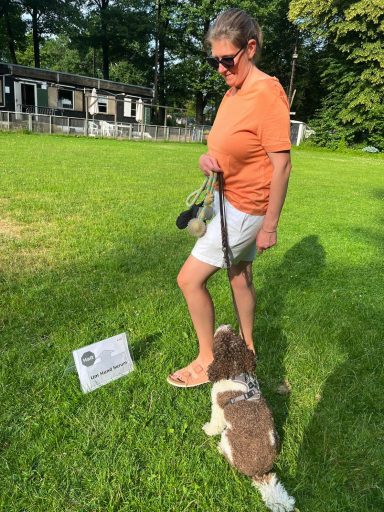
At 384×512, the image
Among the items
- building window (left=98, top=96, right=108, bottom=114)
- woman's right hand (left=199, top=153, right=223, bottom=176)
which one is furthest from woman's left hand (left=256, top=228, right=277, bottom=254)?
building window (left=98, top=96, right=108, bottom=114)

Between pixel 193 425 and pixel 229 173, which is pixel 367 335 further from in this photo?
pixel 229 173

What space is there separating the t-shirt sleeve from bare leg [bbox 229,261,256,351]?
0.81 meters

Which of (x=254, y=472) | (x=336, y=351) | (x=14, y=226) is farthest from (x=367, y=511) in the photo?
(x=14, y=226)

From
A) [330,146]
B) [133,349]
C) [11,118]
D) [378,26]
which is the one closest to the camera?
[133,349]

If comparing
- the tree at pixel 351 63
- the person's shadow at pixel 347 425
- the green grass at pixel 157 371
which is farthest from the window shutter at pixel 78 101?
the person's shadow at pixel 347 425

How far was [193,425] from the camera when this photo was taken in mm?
2264

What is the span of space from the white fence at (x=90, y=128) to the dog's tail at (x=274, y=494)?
2231 cm

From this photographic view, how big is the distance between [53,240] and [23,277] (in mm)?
1140

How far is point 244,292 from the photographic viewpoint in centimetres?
258

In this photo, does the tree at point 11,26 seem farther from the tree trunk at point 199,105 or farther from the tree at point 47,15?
the tree trunk at point 199,105

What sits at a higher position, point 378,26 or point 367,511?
point 378,26

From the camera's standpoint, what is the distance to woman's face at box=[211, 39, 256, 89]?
2000 mm

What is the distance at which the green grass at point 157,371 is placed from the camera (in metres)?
1.92

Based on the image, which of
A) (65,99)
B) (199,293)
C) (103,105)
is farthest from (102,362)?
(103,105)
